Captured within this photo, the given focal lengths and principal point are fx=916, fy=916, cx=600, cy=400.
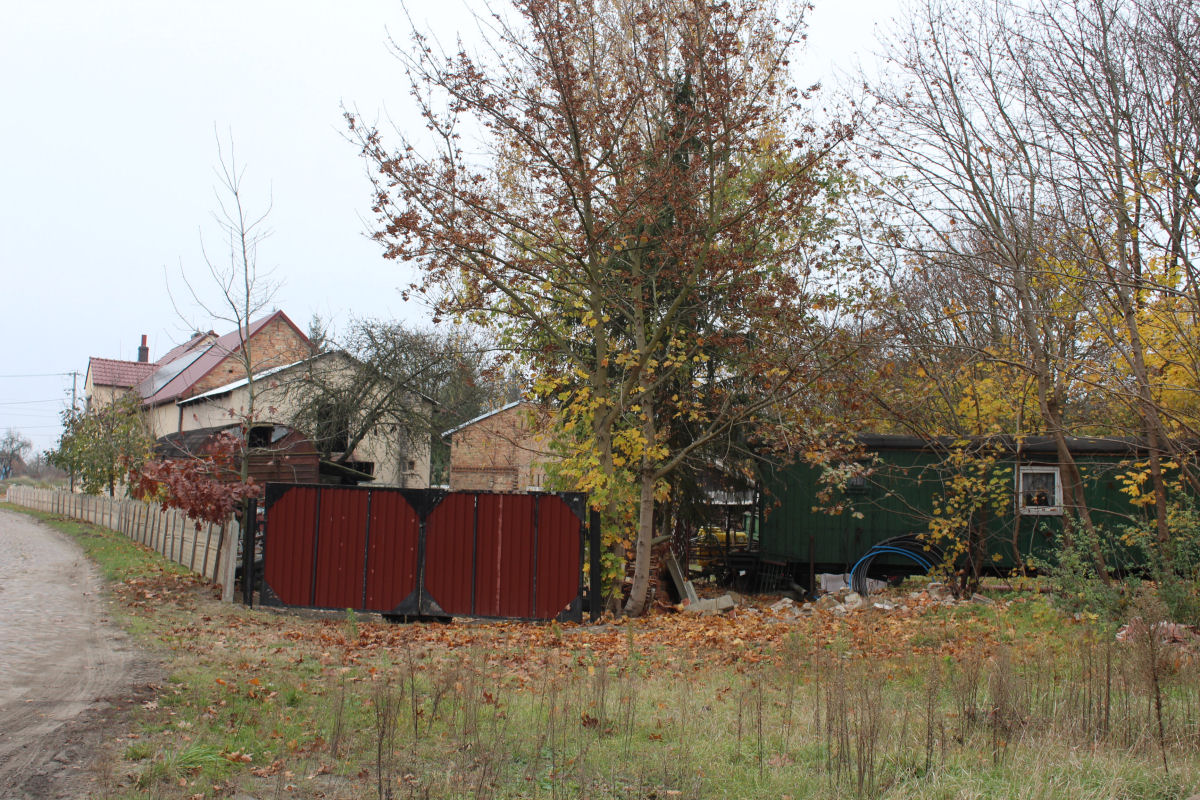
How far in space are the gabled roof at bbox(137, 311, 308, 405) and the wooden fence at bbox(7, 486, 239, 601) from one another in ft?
18.8

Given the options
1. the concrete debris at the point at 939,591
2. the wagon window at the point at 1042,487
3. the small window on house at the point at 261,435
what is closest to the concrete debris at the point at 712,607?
the concrete debris at the point at 939,591

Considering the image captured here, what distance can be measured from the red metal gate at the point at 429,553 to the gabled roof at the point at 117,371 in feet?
142

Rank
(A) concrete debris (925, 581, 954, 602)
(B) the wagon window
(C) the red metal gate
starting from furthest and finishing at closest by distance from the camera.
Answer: (B) the wagon window < (A) concrete debris (925, 581, 954, 602) < (C) the red metal gate

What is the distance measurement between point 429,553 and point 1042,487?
12.3m

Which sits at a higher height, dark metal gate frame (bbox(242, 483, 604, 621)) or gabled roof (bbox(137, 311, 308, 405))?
gabled roof (bbox(137, 311, 308, 405))

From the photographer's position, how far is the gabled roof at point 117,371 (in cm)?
5235

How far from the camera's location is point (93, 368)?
54094 mm

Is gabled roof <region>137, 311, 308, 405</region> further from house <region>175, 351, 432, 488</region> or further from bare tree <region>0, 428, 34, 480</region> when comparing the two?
bare tree <region>0, 428, 34, 480</region>

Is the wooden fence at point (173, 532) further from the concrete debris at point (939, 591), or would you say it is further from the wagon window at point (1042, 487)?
the wagon window at point (1042, 487)

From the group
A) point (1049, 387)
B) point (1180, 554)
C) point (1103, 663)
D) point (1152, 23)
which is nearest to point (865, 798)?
point (1103, 663)

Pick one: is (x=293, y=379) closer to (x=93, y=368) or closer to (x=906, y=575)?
(x=906, y=575)

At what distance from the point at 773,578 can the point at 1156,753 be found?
1481 centimetres

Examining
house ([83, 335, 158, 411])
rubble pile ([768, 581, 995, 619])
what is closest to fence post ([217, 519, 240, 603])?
rubble pile ([768, 581, 995, 619])

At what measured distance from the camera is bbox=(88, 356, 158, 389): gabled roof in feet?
172
